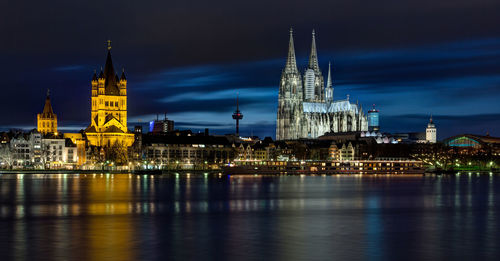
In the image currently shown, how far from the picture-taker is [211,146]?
170 meters

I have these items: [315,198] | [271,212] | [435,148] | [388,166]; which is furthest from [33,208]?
[435,148]

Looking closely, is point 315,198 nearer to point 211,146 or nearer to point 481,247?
point 481,247

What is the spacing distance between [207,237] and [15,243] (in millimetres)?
8216

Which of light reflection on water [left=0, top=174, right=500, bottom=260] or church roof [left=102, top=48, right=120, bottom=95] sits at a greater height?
church roof [left=102, top=48, right=120, bottom=95]

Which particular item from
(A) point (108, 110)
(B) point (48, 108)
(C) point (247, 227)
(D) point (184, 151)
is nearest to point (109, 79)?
(A) point (108, 110)

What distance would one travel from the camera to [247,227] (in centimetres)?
3716

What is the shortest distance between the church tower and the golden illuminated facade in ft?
31.5

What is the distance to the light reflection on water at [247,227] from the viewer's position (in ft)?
92.5

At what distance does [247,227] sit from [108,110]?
122951 millimetres

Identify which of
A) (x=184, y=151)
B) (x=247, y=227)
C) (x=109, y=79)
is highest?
(x=109, y=79)

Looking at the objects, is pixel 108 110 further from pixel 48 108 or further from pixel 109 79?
pixel 48 108

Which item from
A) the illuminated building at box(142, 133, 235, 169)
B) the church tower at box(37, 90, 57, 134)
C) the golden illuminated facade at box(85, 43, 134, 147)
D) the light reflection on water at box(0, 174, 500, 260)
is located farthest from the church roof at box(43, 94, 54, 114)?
the light reflection on water at box(0, 174, 500, 260)

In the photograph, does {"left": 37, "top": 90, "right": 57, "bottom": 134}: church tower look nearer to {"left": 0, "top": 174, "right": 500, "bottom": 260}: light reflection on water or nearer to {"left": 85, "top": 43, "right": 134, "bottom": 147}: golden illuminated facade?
{"left": 85, "top": 43, "right": 134, "bottom": 147}: golden illuminated facade

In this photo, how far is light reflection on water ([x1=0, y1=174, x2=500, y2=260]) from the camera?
1110 inches
